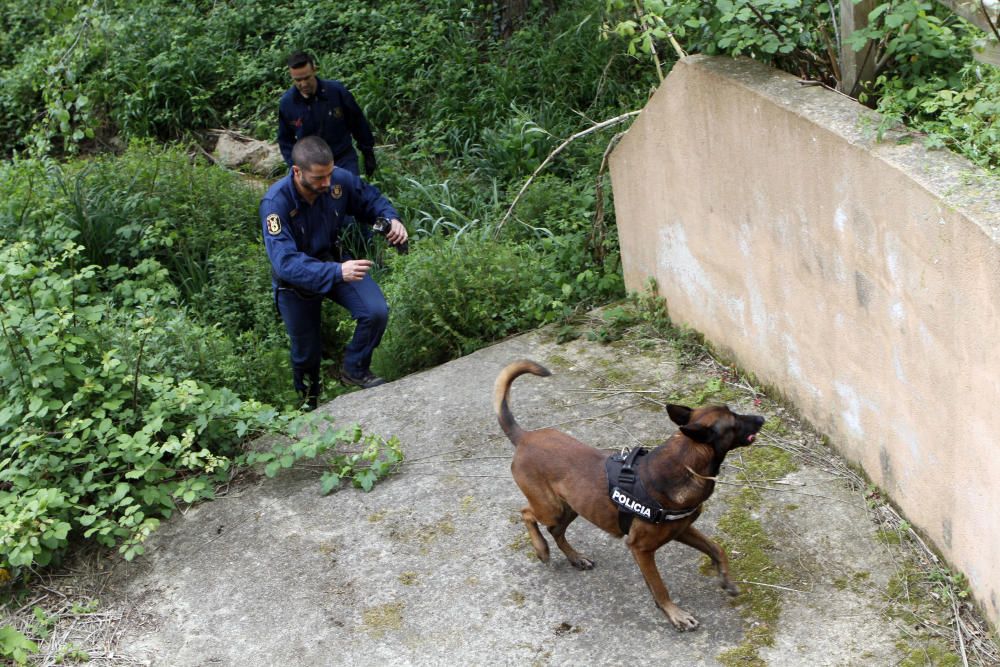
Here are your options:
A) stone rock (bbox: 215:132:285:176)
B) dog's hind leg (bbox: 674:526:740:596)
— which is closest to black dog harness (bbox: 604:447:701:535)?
dog's hind leg (bbox: 674:526:740:596)

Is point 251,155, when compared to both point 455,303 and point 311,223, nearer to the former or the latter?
point 311,223

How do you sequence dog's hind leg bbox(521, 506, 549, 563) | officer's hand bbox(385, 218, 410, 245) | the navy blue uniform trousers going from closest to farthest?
1. dog's hind leg bbox(521, 506, 549, 563)
2. the navy blue uniform trousers
3. officer's hand bbox(385, 218, 410, 245)

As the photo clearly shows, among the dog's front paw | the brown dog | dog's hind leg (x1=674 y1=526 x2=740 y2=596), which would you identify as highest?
the brown dog

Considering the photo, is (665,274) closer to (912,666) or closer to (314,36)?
(912,666)

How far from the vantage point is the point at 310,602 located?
4219mm

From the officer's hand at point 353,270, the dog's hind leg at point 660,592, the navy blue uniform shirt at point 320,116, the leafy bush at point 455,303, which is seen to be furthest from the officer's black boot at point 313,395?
the dog's hind leg at point 660,592

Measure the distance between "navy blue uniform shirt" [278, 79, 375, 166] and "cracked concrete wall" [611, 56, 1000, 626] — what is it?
3.81 meters

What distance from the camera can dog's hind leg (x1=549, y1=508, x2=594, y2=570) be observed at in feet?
13.3

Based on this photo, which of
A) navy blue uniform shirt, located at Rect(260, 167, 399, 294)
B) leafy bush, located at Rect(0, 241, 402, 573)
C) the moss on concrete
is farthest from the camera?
navy blue uniform shirt, located at Rect(260, 167, 399, 294)

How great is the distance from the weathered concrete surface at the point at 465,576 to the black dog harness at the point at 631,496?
478mm

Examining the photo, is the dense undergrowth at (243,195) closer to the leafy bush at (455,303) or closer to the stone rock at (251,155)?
the leafy bush at (455,303)

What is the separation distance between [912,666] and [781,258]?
196 centimetres

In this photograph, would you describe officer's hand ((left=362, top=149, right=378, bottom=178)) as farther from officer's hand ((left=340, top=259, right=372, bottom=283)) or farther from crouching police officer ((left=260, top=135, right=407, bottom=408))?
officer's hand ((left=340, top=259, right=372, bottom=283))

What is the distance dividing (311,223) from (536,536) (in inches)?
113
